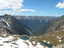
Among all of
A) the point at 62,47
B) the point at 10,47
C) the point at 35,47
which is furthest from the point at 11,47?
the point at 62,47

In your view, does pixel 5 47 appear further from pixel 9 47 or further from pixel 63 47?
pixel 63 47

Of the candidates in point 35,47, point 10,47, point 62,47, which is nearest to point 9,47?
point 10,47

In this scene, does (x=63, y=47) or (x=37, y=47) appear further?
(x=37, y=47)

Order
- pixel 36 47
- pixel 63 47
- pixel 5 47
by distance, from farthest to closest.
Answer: pixel 36 47
pixel 5 47
pixel 63 47

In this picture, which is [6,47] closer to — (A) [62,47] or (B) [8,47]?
(B) [8,47]

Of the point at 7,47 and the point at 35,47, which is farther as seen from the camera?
the point at 35,47

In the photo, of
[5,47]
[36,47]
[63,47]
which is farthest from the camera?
[36,47]

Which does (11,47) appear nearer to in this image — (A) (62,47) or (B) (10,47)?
(B) (10,47)
